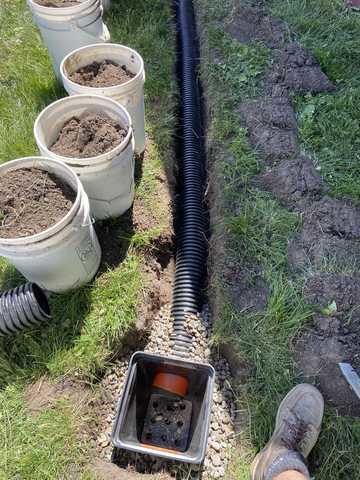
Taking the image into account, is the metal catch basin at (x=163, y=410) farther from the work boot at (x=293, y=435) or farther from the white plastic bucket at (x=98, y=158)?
the white plastic bucket at (x=98, y=158)

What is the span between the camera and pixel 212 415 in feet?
7.65

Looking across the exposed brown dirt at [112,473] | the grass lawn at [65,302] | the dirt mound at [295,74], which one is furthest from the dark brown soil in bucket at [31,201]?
the dirt mound at [295,74]

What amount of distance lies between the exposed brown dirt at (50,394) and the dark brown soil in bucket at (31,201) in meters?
0.92

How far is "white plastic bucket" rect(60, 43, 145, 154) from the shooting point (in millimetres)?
2576

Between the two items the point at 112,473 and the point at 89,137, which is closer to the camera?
the point at 112,473

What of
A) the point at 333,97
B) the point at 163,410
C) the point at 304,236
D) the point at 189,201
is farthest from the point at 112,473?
the point at 333,97

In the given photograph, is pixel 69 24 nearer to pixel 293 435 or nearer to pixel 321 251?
pixel 321 251

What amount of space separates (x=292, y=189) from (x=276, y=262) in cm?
63

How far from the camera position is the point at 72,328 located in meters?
2.38

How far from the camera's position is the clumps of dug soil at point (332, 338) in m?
2.17

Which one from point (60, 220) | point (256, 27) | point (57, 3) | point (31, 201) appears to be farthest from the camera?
point (256, 27)

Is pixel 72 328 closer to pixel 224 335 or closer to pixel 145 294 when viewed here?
pixel 145 294

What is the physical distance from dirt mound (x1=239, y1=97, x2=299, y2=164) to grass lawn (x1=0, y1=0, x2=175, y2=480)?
0.73 meters

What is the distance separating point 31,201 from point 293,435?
193 cm
